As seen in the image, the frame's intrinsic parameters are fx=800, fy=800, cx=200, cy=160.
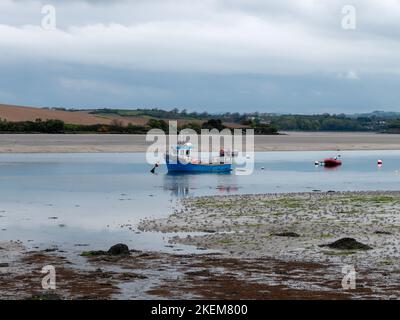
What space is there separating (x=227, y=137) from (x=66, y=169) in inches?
2605

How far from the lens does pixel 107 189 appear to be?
43.8m

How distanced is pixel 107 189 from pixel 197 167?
735 inches

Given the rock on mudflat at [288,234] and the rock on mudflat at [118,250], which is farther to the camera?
the rock on mudflat at [288,234]

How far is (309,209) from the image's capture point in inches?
1237

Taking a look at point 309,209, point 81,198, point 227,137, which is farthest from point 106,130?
point 309,209

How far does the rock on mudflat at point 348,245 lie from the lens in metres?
21.3

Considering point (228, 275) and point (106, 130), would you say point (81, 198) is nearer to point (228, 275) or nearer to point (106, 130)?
point (228, 275)

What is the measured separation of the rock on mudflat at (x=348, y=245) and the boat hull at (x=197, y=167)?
1561 inches

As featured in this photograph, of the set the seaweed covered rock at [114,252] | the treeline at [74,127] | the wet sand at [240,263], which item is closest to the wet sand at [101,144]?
the treeline at [74,127]

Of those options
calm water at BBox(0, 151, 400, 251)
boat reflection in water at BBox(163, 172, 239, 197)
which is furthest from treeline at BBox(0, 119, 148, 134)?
boat reflection in water at BBox(163, 172, 239, 197)

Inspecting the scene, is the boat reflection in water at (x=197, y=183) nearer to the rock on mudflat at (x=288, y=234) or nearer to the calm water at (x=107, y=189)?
the calm water at (x=107, y=189)

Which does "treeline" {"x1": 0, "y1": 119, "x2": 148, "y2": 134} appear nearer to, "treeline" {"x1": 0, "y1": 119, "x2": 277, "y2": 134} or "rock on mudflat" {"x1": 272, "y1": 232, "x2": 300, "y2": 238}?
"treeline" {"x1": 0, "y1": 119, "x2": 277, "y2": 134}

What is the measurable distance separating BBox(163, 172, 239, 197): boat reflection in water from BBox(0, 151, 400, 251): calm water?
0.05 meters

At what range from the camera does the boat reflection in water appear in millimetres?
43031
